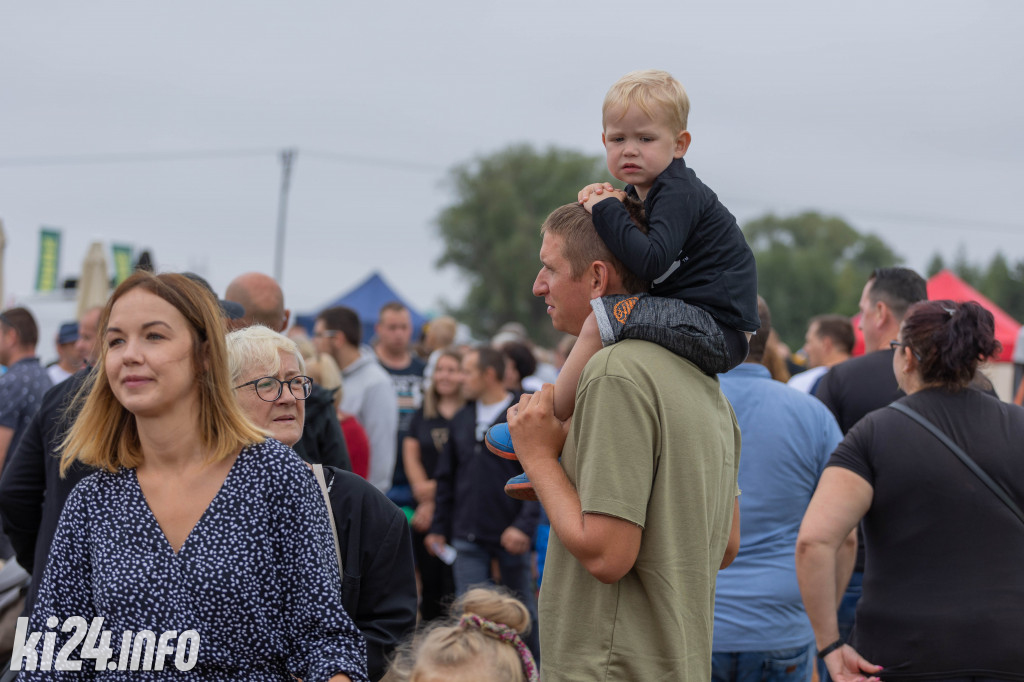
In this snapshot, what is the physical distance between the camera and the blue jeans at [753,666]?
3.44 meters

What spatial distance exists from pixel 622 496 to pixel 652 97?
1.07 metres

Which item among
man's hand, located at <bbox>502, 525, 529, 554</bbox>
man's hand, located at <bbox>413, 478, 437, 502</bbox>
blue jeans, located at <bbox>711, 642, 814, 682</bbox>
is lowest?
man's hand, located at <bbox>413, 478, 437, 502</bbox>

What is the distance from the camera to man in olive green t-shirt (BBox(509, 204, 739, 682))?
2.12m

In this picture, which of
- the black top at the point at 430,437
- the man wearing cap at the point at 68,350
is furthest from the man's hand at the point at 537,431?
the man wearing cap at the point at 68,350

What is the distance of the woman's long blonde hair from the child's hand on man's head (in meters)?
0.95

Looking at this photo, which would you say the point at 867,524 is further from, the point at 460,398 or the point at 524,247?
the point at 524,247

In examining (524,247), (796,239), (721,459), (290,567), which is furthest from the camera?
(796,239)

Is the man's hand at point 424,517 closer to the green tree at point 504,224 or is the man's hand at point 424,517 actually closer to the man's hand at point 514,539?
the man's hand at point 514,539

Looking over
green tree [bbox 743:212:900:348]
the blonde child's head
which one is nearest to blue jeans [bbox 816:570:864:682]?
the blonde child's head

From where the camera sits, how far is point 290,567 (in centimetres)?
217

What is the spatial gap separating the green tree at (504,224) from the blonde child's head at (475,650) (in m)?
56.2

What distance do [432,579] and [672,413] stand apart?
215 inches

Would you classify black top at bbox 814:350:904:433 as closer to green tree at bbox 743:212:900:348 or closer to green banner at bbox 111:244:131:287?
green banner at bbox 111:244:131:287

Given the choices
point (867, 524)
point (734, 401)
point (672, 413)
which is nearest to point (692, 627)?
point (672, 413)
